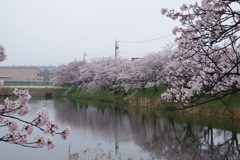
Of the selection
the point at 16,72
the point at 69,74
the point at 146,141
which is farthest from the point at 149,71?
the point at 16,72

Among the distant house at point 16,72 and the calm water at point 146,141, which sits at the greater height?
the distant house at point 16,72

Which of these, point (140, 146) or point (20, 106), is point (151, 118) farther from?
point (20, 106)

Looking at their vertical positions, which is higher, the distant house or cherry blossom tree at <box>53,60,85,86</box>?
the distant house

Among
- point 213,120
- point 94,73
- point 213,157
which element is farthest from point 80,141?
point 94,73

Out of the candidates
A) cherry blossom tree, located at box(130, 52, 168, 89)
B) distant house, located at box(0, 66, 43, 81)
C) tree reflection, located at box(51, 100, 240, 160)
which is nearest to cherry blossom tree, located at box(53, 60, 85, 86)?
cherry blossom tree, located at box(130, 52, 168, 89)

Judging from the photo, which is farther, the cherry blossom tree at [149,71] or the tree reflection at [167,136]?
the cherry blossom tree at [149,71]

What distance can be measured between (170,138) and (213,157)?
349cm

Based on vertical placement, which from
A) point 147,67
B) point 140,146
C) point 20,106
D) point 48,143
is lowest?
point 140,146

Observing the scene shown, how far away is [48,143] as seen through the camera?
3.87m

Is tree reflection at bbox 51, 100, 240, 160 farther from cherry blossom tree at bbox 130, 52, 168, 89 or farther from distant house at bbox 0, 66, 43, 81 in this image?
distant house at bbox 0, 66, 43, 81

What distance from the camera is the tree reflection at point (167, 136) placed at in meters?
10.5

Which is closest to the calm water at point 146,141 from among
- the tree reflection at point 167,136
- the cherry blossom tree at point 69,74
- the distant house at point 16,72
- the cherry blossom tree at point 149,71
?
the tree reflection at point 167,136

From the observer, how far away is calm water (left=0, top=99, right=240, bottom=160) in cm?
1043

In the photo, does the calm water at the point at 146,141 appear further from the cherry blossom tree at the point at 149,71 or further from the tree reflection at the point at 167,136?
the cherry blossom tree at the point at 149,71
